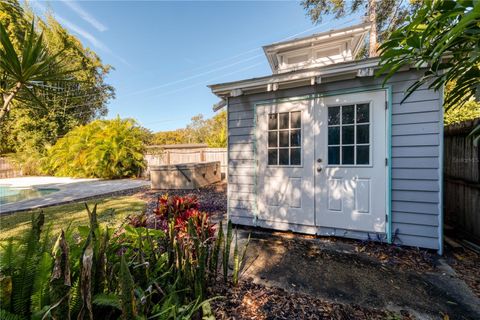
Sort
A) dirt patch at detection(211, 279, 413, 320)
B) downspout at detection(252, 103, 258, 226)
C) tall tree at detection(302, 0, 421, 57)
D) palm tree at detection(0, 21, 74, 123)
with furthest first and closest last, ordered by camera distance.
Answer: tall tree at detection(302, 0, 421, 57)
downspout at detection(252, 103, 258, 226)
dirt patch at detection(211, 279, 413, 320)
palm tree at detection(0, 21, 74, 123)

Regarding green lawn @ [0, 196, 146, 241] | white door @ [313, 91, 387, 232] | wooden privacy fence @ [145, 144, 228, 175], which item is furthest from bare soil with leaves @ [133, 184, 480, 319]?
wooden privacy fence @ [145, 144, 228, 175]

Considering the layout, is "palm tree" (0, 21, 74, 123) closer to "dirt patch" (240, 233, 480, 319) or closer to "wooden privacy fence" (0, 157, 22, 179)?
"dirt patch" (240, 233, 480, 319)

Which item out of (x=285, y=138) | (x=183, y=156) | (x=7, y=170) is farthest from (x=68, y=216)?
(x=7, y=170)

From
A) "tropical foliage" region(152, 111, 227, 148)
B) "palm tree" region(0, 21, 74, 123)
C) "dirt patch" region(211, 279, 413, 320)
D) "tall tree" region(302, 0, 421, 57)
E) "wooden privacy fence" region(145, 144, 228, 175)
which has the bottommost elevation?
"dirt patch" region(211, 279, 413, 320)

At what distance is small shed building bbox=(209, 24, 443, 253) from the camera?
2.67m

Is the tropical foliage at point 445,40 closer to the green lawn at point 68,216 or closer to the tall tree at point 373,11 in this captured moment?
the green lawn at point 68,216

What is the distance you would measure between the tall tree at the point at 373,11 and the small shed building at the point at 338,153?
19.4 feet

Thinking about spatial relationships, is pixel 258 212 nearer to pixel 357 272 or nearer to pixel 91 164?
pixel 357 272

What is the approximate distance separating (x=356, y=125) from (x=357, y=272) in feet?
6.00

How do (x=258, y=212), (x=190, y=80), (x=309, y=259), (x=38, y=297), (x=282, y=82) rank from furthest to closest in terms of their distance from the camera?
1. (x=190, y=80)
2. (x=258, y=212)
3. (x=282, y=82)
4. (x=309, y=259)
5. (x=38, y=297)

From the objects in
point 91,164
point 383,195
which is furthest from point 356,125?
point 91,164

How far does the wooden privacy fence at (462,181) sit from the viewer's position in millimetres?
2803

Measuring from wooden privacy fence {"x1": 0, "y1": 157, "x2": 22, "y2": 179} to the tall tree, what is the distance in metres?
17.0

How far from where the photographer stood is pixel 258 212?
11.7 ft
